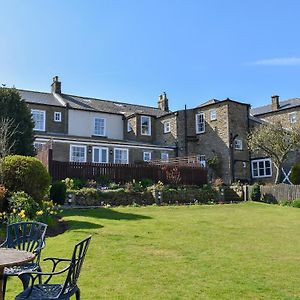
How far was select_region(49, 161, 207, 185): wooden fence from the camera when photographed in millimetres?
25328

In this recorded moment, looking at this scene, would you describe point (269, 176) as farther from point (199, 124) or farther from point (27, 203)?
point (27, 203)

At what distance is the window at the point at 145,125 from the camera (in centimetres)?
3944

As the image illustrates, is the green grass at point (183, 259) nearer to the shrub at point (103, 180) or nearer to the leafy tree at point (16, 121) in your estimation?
the leafy tree at point (16, 121)

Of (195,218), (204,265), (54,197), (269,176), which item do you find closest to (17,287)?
(204,265)

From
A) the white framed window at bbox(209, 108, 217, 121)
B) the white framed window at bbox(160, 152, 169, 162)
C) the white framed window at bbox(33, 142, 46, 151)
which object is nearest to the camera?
the white framed window at bbox(33, 142, 46, 151)

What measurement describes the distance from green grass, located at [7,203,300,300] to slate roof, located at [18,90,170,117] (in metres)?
22.8

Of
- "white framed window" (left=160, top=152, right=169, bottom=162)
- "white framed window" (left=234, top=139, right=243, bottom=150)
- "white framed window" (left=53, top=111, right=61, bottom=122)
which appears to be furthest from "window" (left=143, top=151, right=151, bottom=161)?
"white framed window" (left=53, top=111, right=61, bottom=122)

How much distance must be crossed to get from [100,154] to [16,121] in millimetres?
12308

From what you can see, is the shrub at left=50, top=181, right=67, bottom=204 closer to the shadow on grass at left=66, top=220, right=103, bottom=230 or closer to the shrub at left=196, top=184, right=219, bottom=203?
the shadow on grass at left=66, top=220, right=103, bottom=230

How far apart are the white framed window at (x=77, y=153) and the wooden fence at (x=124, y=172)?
19.8 feet

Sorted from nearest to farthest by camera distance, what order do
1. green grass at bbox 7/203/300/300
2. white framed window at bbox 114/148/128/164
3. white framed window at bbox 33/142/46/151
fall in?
1. green grass at bbox 7/203/300/300
2. white framed window at bbox 33/142/46/151
3. white framed window at bbox 114/148/128/164

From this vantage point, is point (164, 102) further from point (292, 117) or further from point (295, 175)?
point (295, 175)

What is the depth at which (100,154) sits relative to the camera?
3331 cm

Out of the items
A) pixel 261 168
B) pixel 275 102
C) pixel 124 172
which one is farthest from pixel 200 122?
pixel 124 172
